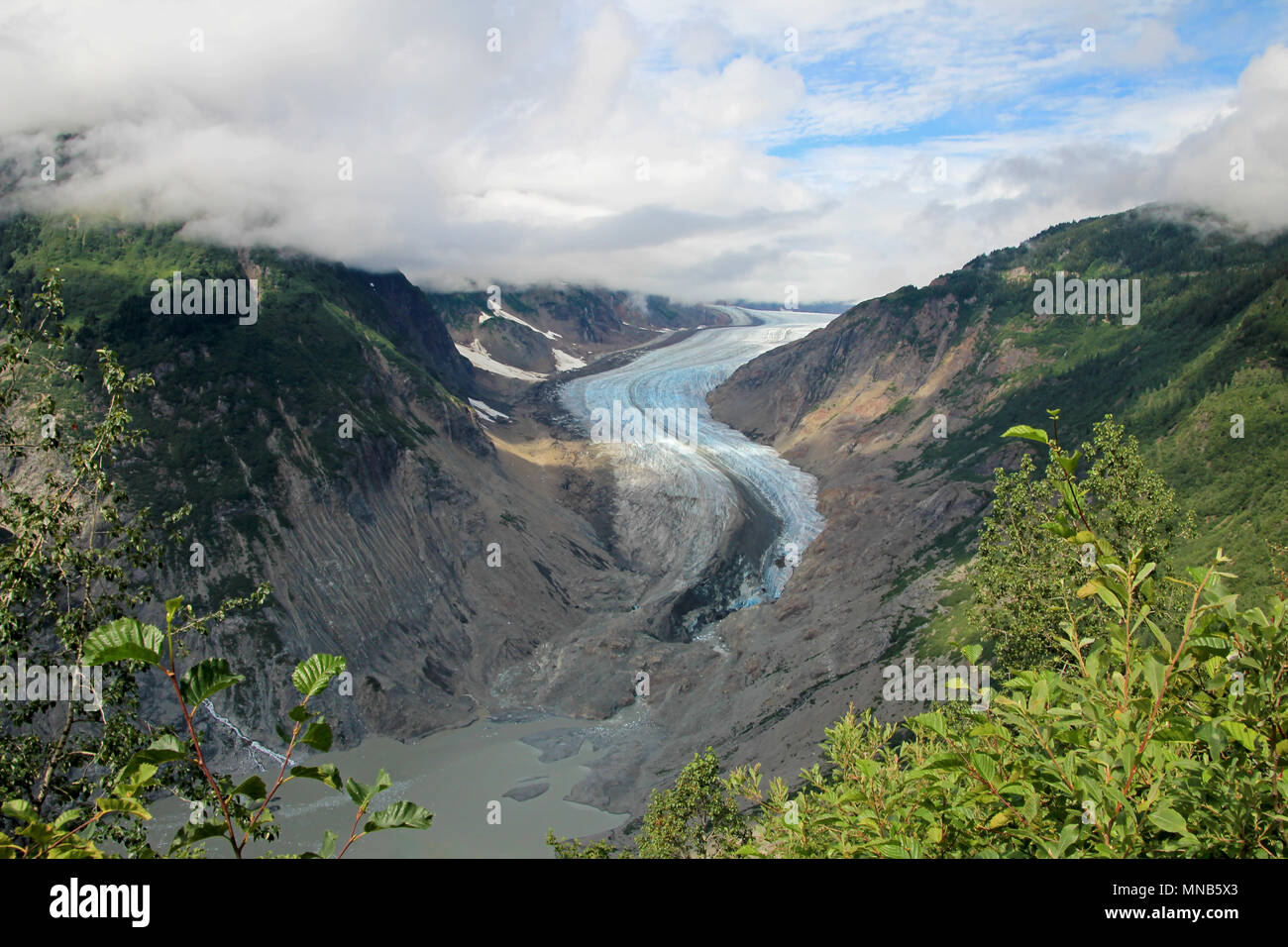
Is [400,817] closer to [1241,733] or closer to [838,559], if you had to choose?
[1241,733]

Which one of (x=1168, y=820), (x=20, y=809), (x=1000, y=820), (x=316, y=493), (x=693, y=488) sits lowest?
(x=1000, y=820)

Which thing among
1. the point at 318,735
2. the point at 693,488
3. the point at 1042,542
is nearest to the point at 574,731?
the point at 693,488

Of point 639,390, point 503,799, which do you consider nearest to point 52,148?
point 503,799

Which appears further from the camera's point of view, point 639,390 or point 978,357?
point 639,390

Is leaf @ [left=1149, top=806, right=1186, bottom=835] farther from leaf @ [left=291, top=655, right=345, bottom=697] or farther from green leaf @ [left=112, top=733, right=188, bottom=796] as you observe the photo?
green leaf @ [left=112, top=733, right=188, bottom=796]

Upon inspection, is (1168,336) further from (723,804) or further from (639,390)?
(639,390)

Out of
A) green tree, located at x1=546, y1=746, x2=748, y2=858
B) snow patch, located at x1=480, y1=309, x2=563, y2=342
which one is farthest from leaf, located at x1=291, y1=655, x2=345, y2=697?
snow patch, located at x1=480, y1=309, x2=563, y2=342

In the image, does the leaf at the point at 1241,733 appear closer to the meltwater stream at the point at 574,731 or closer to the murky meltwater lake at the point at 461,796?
the meltwater stream at the point at 574,731
